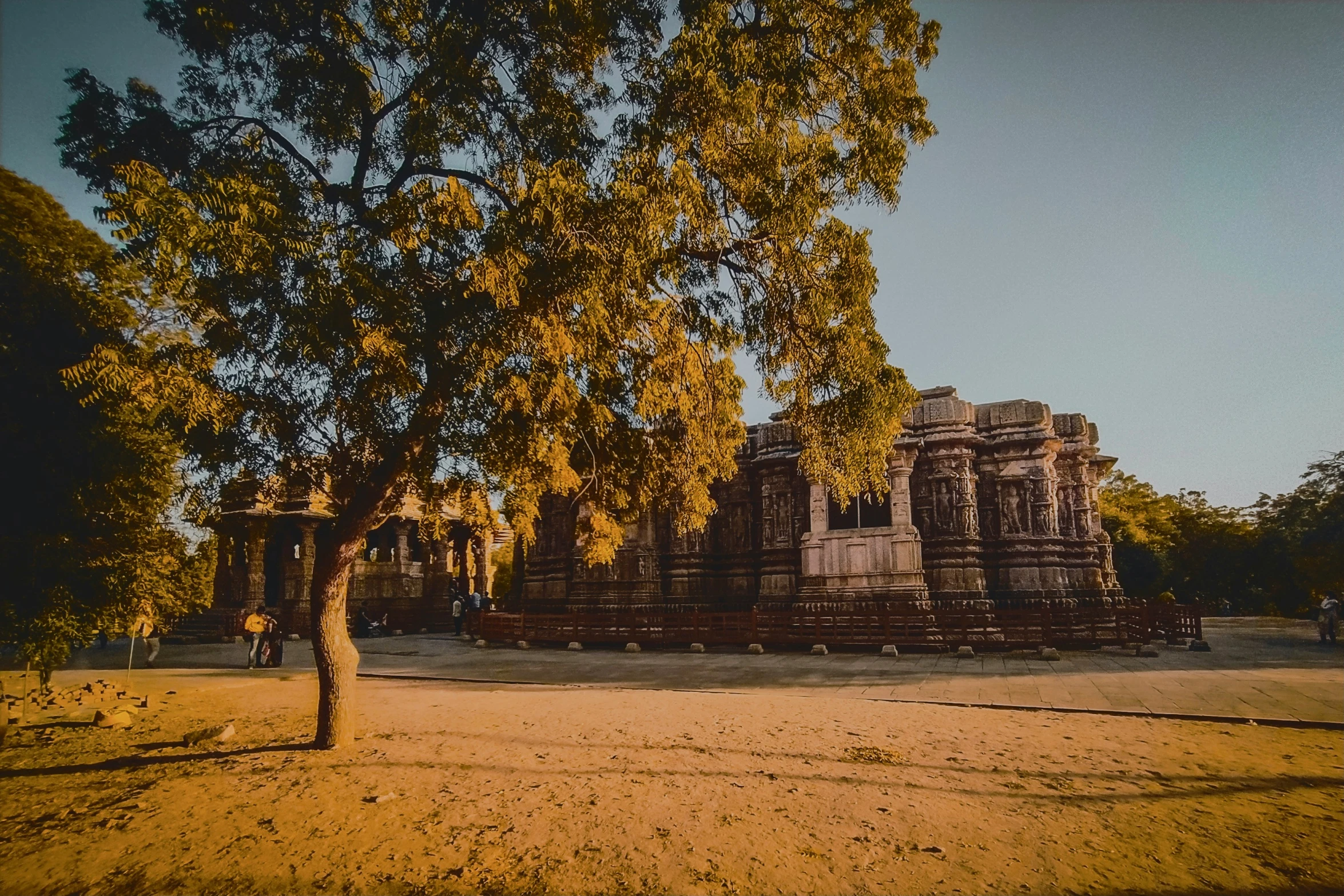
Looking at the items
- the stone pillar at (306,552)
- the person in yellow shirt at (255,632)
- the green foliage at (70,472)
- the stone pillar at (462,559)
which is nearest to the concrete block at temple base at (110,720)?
the green foliage at (70,472)

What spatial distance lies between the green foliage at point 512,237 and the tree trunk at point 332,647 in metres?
0.32

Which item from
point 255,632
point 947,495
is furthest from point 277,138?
point 947,495

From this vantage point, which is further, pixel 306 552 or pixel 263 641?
pixel 306 552

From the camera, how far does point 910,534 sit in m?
16.5

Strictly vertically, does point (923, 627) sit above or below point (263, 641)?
above

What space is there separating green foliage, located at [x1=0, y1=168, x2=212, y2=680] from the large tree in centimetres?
171

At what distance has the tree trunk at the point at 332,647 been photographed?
6906 millimetres

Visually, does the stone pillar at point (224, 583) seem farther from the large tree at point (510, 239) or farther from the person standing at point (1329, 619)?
the person standing at point (1329, 619)

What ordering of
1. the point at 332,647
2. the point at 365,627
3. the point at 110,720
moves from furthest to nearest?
the point at 365,627
the point at 110,720
the point at 332,647

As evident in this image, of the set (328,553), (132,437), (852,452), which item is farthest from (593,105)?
(132,437)

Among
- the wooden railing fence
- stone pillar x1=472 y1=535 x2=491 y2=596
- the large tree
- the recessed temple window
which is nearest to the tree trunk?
the large tree

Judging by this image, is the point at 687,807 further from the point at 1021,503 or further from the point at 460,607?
the point at 460,607

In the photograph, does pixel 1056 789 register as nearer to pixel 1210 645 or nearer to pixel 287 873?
pixel 287 873

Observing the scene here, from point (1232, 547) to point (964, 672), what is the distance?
86.4 ft
